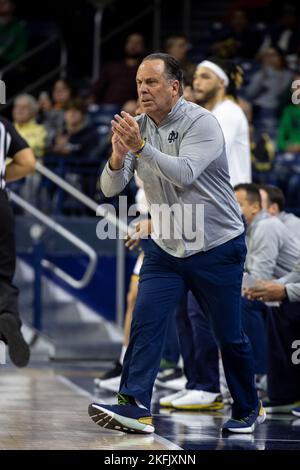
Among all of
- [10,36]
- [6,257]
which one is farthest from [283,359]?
[10,36]

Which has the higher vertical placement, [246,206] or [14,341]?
[246,206]

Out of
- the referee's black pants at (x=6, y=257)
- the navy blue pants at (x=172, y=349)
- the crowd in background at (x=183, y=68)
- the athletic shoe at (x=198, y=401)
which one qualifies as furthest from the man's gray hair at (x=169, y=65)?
the crowd in background at (x=183, y=68)

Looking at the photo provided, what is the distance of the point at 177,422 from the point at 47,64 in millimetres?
10933

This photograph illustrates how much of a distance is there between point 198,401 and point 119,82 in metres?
7.84

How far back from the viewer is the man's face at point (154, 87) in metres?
6.29

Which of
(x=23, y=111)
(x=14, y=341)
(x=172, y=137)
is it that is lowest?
(x=14, y=341)

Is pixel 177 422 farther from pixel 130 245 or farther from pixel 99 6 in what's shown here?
pixel 99 6

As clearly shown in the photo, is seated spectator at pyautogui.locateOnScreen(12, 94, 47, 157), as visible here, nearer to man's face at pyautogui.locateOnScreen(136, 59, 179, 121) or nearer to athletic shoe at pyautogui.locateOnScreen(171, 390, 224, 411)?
athletic shoe at pyautogui.locateOnScreen(171, 390, 224, 411)

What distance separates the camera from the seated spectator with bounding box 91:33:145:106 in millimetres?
14922

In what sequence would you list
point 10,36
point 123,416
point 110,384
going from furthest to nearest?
point 10,36
point 110,384
point 123,416

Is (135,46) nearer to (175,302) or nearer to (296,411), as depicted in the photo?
(296,411)

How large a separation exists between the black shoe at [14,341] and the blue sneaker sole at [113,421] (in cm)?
109

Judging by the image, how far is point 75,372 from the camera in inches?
396

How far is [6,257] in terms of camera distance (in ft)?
25.0
